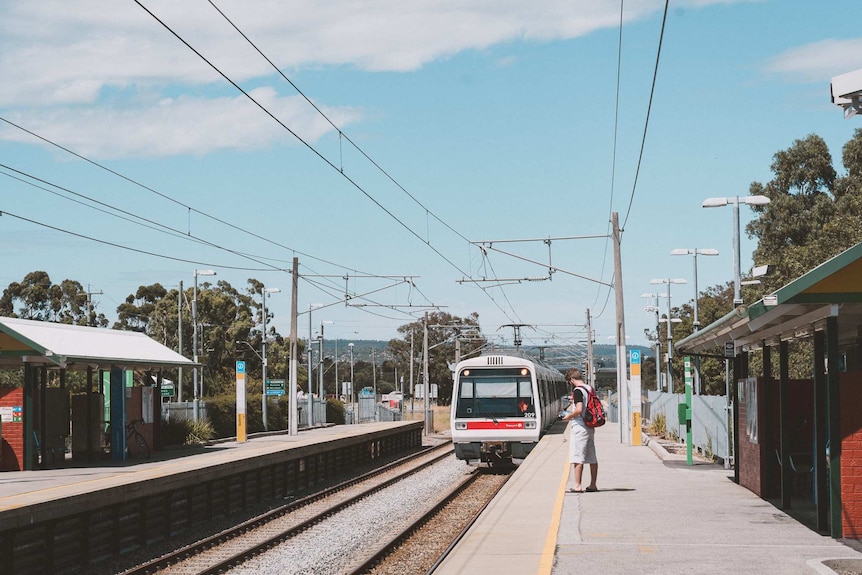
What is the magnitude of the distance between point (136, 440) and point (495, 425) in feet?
27.2

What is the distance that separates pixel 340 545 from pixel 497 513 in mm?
2704

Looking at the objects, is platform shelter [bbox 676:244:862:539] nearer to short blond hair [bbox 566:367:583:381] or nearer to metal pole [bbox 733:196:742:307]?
short blond hair [bbox 566:367:583:381]

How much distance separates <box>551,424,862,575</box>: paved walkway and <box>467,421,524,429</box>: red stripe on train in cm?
894

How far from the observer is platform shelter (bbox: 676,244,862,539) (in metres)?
10.3

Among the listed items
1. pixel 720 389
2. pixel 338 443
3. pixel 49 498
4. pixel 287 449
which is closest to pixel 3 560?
pixel 49 498

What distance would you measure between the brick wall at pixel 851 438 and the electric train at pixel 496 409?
51.3 ft

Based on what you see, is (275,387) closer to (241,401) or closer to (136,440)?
(241,401)

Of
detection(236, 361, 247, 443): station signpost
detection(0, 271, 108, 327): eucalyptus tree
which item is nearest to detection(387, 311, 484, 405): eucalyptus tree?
detection(0, 271, 108, 327): eucalyptus tree

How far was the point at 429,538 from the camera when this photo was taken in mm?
15984

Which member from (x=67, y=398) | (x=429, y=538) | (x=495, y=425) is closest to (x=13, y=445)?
(x=67, y=398)

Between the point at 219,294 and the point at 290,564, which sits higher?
the point at 219,294

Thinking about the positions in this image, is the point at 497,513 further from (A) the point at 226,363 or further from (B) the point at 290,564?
(A) the point at 226,363

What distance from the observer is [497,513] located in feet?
45.0

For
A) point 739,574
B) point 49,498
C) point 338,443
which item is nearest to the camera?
point 739,574
